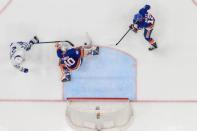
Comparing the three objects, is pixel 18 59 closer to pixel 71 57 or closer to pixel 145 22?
pixel 71 57

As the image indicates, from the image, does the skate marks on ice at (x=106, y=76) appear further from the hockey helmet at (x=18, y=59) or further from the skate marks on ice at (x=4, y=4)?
the skate marks on ice at (x=4, y=4)

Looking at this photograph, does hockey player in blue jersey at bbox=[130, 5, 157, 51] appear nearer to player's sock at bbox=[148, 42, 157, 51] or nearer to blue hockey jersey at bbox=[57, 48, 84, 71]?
player's sock at bbox=[148, 42, 157, 51]

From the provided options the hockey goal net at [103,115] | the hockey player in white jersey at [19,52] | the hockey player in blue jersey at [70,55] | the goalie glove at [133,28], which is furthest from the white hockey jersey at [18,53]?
the goalie glove at [133,28]

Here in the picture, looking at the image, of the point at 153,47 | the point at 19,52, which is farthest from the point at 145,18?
the point at 19,52

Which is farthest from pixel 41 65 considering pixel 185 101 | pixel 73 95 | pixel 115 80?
pixel 185 101

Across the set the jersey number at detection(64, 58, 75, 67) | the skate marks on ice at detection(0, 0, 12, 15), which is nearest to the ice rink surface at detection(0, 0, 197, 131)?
the skate marks on ice at detection(0, 0, 12, 15)

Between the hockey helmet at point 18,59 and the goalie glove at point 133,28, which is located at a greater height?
the goalie glove at point 133,28

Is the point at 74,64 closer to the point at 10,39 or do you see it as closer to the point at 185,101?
the point at 10,39
